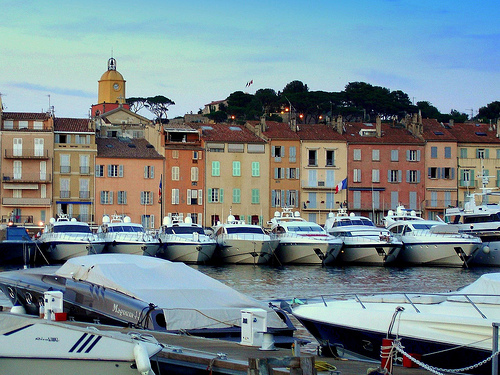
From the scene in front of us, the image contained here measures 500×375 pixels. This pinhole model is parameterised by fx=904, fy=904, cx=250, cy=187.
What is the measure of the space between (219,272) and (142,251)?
305 inches

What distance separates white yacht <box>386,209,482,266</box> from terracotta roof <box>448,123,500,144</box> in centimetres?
2748

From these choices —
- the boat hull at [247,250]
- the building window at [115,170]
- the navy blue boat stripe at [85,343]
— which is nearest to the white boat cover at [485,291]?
the navy blue boat stripe at [85,343]

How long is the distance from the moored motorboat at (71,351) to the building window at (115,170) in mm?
60545

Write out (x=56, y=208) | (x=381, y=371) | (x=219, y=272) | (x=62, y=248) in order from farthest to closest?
(x=56, y=208) → (x=62, y=248) → (x=219, y=272) → (x=381, y=371)

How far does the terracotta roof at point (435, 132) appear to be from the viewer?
79.5m

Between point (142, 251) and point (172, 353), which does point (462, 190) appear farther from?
point (172, 353)

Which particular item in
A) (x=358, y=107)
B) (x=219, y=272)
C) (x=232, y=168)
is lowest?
(x=219, y=272)

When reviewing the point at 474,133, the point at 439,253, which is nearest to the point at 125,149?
the point at 474,133

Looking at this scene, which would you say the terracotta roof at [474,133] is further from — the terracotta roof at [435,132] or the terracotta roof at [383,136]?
the terracotta roof at [383,136]

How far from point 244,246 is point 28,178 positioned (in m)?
26.5

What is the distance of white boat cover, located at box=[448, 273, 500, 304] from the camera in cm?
1631

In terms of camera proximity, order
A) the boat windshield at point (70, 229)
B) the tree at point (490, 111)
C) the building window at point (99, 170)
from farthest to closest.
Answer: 1. the tree at point (490, 111)
2. the building window at point (99, 170)
3. the boat windshield at point (70, 229)

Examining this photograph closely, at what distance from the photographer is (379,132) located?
262 ft

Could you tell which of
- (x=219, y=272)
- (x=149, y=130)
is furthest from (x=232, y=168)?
(x=219, y=272)
